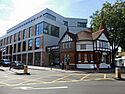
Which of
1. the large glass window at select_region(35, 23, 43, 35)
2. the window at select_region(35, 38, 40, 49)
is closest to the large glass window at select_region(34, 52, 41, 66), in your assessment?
the window at select_region(35, 38, 40, 49)

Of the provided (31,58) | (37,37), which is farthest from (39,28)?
(31,58)

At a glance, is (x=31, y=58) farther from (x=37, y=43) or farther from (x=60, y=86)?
(x=60, y=86)

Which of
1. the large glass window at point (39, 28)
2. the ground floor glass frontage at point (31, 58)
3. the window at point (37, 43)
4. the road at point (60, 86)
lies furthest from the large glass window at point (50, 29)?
the road at point (60, 86)

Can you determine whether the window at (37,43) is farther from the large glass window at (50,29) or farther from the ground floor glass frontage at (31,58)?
the large glass window at (50,29)

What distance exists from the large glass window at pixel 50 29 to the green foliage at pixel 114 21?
1172 cm

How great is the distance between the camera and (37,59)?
2211 inches

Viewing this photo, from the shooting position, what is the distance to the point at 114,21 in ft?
158

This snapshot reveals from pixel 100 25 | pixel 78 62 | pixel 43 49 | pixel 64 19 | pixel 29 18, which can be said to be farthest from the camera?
pixel 64 19

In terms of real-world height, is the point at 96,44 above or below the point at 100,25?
below

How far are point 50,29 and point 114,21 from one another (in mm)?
16871

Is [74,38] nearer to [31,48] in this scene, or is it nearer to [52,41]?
[52,41]

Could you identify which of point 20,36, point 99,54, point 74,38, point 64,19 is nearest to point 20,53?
point 20,36

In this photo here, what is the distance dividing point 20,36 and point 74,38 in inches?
1003

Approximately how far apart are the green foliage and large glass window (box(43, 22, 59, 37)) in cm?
1172
